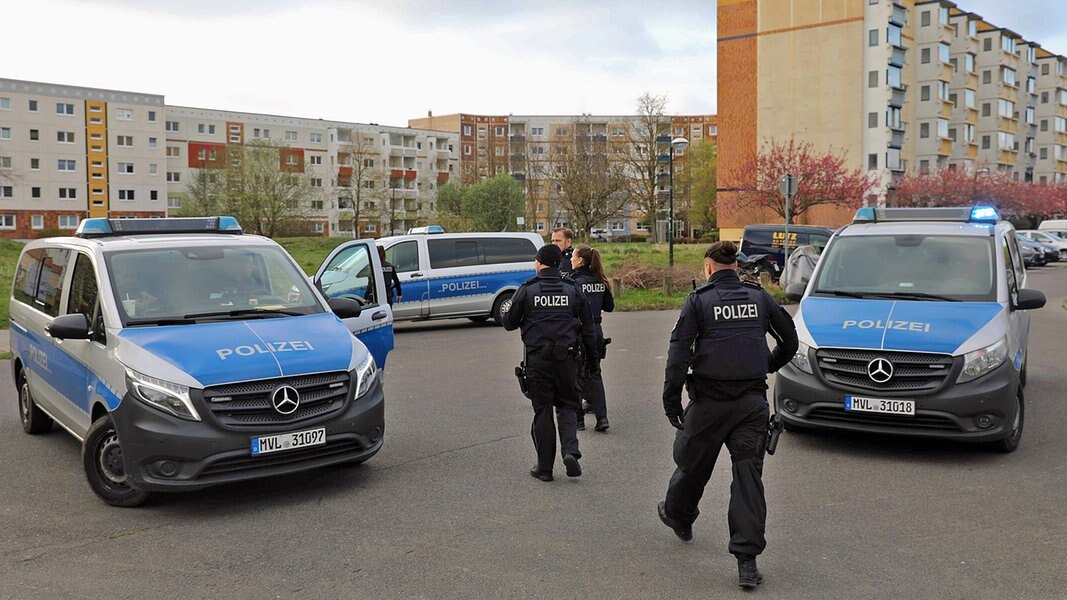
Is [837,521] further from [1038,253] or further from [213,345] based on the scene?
[1038,253]

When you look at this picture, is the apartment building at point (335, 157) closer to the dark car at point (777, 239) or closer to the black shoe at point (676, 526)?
the dark car at point (777, 239)

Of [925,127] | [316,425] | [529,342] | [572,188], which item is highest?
[925,127]

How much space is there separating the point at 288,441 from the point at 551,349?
194cm

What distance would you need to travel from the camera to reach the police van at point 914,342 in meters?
7.18

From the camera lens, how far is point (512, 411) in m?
9.50

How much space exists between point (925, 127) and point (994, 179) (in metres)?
6.96

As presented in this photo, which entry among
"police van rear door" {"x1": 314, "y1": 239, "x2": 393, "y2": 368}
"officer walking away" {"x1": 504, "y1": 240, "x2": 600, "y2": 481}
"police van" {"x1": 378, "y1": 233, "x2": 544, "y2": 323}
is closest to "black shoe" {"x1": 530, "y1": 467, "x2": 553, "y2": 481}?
"officer walking away" {"x1": 504, "y1": 240, "x2": 600, "y2": 481}

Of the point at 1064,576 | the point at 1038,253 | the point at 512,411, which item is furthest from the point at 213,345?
the point at 1038,253

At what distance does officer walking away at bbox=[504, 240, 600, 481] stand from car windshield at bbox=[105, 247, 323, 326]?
5.58ft

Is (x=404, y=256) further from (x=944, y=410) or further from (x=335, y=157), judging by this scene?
(x=335, y=157)

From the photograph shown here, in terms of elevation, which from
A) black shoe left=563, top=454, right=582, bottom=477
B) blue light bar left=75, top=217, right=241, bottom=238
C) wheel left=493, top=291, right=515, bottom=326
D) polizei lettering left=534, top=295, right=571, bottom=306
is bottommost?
black shoe left=563, top=454, right=582, bottom=477

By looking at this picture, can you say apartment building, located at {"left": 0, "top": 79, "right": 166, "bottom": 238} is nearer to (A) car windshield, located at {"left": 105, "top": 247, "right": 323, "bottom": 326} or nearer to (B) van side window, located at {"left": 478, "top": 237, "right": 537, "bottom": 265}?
(B) van side window, located at {"left": 478, "top": 237, "right": 537, "bottom": 265}

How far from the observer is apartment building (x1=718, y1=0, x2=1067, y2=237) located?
61188mm

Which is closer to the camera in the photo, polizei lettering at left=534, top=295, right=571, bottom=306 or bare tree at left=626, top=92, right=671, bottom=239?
polizei lettering at left=534, top=295, right=571, bottom=306
